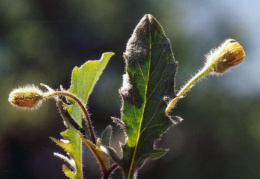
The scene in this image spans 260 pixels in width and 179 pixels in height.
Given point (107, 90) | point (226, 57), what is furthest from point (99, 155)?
point (107, 90)

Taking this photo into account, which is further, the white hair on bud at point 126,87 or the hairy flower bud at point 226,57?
the hairy flower bud at point 226,57

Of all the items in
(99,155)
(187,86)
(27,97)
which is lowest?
(99,155)

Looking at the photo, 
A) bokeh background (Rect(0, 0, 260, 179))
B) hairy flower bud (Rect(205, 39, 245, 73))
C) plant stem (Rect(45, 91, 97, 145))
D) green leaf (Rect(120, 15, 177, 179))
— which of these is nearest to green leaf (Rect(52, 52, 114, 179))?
plant stem (Rect(45, 91, 97, 145))

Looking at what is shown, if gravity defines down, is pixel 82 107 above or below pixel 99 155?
above

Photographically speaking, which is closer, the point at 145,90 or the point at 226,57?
the point at 145,90

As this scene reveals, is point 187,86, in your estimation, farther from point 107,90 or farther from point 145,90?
point 107,90

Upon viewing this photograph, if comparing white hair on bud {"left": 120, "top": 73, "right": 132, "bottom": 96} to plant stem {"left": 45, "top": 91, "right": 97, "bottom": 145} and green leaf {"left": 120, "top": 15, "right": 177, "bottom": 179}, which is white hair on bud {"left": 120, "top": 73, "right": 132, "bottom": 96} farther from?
plant stem {"left": 45, "top": 91, "right": 97, "bottom": 145}

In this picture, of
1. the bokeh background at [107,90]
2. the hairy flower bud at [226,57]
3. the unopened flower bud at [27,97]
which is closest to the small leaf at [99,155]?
the unopened flower bud at [27,97]

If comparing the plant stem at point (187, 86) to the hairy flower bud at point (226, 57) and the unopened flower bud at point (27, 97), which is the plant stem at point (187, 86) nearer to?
the hairy flower bud at point (226, 57)
